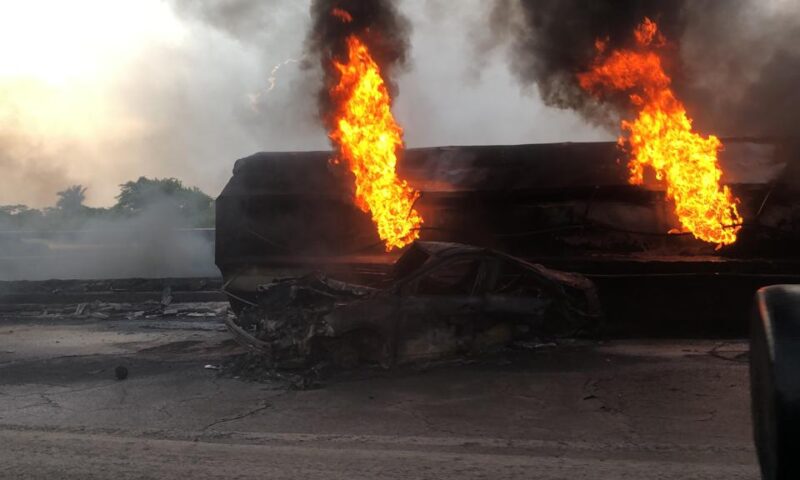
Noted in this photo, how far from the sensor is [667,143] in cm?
1066

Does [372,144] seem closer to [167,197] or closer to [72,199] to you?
[167,197]

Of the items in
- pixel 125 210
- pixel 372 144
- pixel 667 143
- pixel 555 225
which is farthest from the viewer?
pixel 125 210

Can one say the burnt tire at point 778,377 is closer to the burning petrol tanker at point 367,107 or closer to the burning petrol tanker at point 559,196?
the burning petrol tanker at point 559,196

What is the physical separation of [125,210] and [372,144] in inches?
1372

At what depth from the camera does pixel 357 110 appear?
38.8ft

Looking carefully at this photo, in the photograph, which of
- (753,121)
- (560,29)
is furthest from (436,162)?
(753,121)

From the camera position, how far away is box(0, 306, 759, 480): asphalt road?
4379mm

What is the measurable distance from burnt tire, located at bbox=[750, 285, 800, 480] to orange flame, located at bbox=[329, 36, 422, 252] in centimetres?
885

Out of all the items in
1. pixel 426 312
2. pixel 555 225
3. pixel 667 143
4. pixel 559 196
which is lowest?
pixel 426 312

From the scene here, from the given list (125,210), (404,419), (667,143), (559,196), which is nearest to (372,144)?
(559,196)

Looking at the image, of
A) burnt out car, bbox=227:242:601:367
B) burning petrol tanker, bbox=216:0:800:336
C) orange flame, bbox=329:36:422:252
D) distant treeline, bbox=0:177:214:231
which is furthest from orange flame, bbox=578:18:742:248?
distant treeline, bbox=0:177:214:231

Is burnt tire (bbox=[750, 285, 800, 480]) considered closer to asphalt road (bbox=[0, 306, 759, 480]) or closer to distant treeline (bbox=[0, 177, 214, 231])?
asphalt road (bbox=[0, 306, 759, 480])

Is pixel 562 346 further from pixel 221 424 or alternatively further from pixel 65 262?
pixel 65 262

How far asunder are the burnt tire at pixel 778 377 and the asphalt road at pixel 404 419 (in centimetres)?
235
